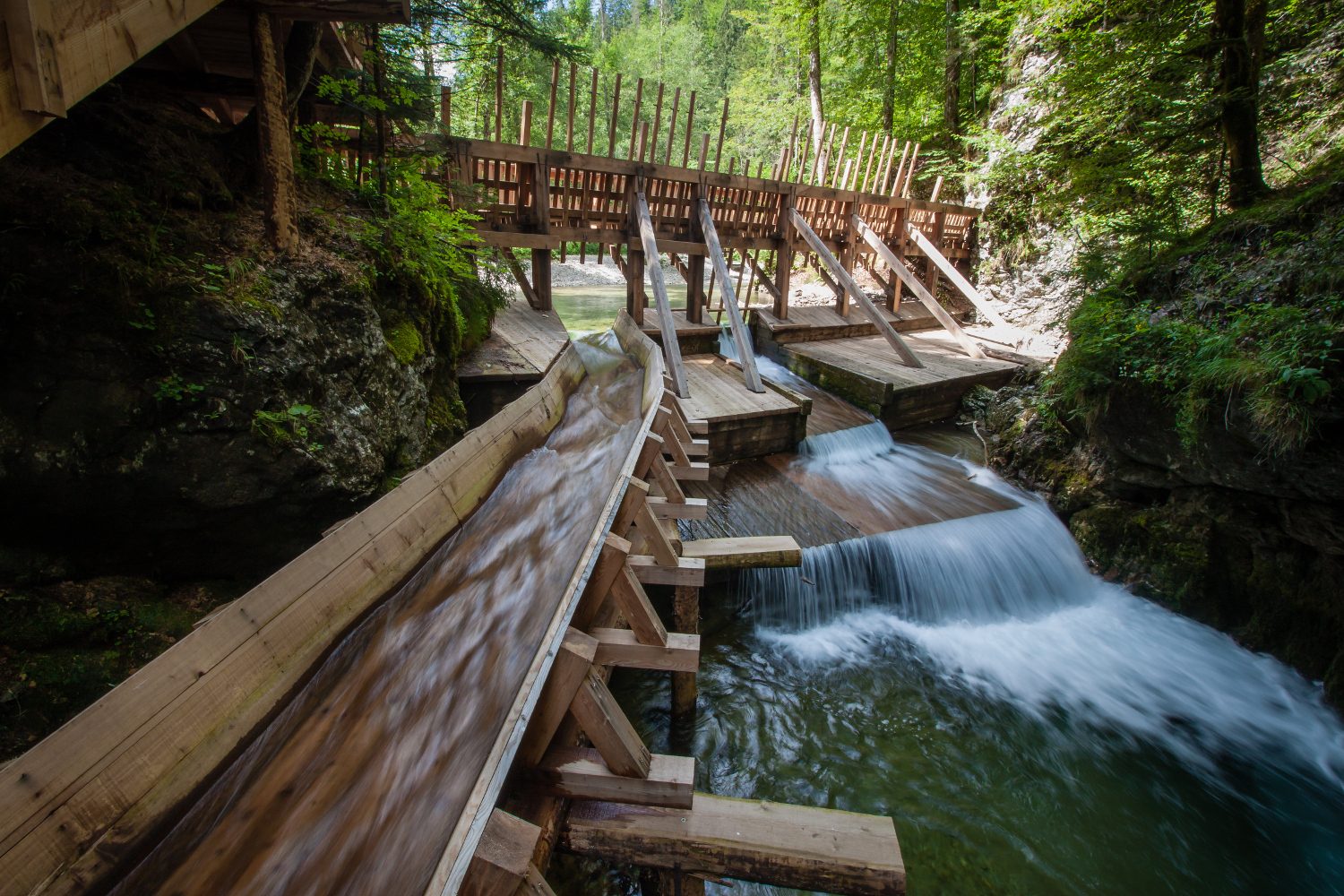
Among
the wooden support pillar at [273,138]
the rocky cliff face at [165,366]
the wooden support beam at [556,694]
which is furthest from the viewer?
the wooden support pillar at [273,138]

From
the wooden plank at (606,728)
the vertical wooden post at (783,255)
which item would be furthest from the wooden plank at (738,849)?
the vertical wooden post at (783,255)

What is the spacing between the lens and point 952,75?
1404 cm

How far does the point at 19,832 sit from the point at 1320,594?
24.0 ft

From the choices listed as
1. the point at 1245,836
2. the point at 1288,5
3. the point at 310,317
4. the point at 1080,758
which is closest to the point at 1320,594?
the point at 1245,836

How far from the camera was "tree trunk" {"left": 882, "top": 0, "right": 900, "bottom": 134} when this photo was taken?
48.9ft

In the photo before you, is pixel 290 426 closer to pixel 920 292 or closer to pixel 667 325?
pixel 667 325

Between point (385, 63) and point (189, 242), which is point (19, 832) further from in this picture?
point (385, 63)

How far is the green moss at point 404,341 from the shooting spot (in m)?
3.84

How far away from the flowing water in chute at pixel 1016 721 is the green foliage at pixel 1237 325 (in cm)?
187

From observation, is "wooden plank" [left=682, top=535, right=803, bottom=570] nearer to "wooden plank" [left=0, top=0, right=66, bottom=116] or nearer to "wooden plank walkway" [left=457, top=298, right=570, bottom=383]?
"wooden plank walkway" [left=457, top=298, right=570, bottom=383]

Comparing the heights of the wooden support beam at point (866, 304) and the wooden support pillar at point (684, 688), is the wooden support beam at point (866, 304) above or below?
above

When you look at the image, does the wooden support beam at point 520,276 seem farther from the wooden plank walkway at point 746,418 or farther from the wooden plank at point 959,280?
the wooden plank at point 959,280

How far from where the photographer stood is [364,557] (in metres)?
2.41

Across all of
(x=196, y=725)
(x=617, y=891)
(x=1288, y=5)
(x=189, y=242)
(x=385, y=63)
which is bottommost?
(x=617, y=891)
